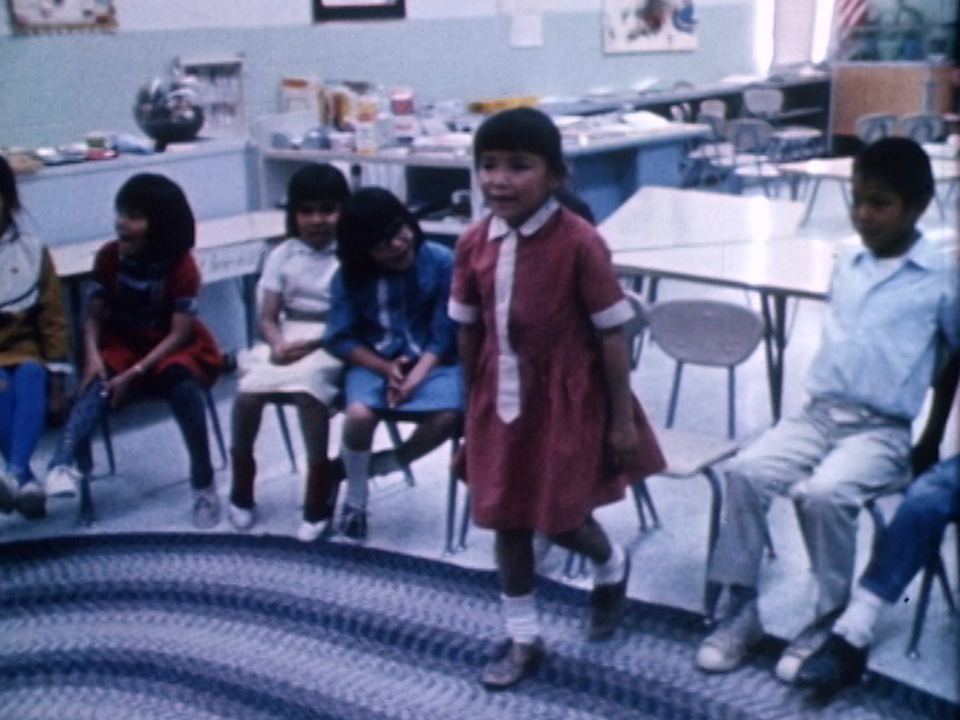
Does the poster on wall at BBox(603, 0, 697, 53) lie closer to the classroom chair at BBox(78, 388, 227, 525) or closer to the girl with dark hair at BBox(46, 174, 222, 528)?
the classroom chair at BBox(78, 388, 227, 525)

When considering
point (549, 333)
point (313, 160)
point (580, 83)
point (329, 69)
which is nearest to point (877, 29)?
point (580, 83)

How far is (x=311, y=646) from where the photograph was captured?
2600mm

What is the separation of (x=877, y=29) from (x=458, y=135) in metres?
6.72

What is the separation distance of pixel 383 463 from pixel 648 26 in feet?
20.4

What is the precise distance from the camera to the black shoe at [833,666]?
2197mm

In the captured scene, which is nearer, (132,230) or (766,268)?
(766,268)

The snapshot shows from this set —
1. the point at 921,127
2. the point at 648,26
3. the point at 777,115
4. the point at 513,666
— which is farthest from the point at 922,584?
the point at 777,115

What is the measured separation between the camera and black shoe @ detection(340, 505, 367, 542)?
3.04m

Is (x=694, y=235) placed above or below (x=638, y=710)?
above

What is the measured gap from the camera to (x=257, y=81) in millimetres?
5566

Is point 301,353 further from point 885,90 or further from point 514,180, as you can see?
point 885,90

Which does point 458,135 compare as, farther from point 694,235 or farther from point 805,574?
point 805,574

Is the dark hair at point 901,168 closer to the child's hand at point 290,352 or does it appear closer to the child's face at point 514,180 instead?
the child's face at point 514,180

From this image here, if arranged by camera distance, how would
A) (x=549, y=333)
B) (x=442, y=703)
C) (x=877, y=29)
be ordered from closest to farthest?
(x=549, y=333)
(x=442, y=703)
(x=877, y=29)
